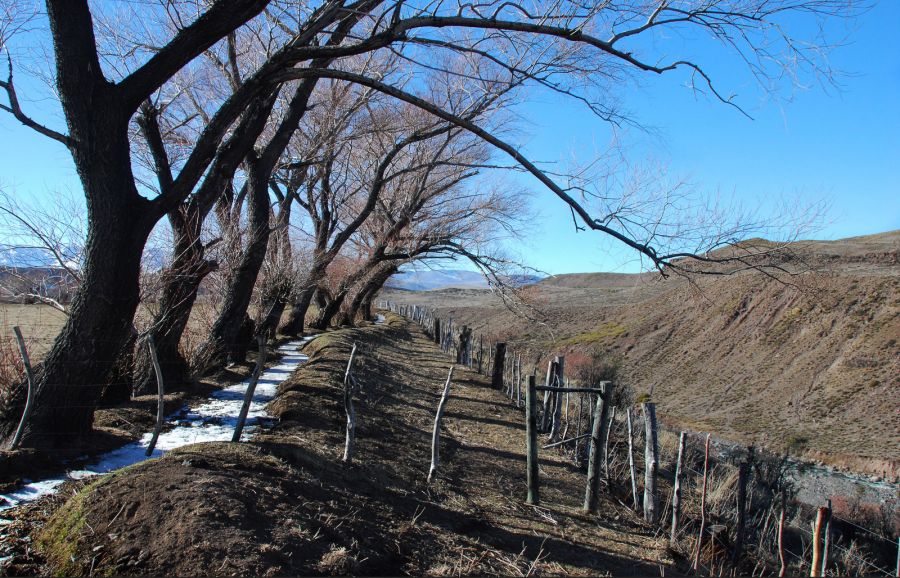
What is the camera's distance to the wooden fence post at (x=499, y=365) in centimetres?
1694

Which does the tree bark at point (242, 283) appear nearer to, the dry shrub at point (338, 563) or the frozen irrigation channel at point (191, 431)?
the frozen irrigation channel at point (191, 431)

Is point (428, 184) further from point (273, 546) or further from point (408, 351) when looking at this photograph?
point (273, 546)

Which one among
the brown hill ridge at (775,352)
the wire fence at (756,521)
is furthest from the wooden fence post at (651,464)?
the brown hill ridge at (775,352)

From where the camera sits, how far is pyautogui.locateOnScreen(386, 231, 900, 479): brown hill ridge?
68.7 ft

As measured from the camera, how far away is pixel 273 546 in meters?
3.43

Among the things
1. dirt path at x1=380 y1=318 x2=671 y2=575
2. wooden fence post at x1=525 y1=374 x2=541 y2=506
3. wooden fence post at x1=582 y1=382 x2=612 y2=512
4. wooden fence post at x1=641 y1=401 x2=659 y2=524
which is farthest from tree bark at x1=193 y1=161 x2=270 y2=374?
wooden fence post at x1=641 y1=401 x2=659 y2=524

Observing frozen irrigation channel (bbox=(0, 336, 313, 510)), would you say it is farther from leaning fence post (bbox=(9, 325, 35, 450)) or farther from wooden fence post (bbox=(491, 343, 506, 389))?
wooden fence post (bbox=(491, 343, 506, 389))

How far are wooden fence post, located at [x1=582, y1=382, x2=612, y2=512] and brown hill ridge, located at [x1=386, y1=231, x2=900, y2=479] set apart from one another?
19.2 ft

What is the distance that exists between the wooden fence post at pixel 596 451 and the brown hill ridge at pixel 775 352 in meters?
5.85

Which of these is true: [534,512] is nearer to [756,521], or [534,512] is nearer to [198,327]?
[756,521]

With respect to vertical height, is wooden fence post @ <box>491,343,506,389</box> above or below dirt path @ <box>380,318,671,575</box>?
above

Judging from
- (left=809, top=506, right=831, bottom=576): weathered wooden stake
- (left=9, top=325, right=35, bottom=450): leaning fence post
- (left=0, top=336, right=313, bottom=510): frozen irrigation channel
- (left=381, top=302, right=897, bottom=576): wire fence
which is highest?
(left=9, top=325, right=35, bottom=450): leaning fence post

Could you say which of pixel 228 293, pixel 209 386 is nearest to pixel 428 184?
pixel 228 293

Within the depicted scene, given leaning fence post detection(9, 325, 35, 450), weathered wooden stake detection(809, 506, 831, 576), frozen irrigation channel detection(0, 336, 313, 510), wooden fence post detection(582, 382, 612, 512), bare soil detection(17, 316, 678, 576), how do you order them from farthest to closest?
wooden fence post detection(582, 382, 612, 512), leaning fence post detection(9, 325, 35, 450), frozen irrigation channel detection(0, 336, 313, 510), weathered wooden stake detection(809, 506, 831, 576), bare soil detection(17, 316, 678, 576)
